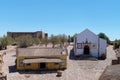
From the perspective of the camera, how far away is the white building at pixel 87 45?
6009 cm

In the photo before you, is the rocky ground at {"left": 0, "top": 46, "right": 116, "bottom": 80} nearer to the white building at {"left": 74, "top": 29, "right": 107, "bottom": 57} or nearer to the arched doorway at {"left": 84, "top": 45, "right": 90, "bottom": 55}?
the white building at {"left": 74, "top": 29, "right": 107, "bottom": 57}

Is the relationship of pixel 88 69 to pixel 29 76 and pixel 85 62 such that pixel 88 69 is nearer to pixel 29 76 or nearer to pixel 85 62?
pixel 85 62

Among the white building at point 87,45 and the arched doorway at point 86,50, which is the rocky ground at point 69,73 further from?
the arched doorway at point 86,50

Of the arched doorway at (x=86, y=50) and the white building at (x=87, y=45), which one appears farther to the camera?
the arched doorway at (x=86, y=50)

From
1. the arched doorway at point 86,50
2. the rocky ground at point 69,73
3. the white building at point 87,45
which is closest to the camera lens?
the rocky ground at point 69,73

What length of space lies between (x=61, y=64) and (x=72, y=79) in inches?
349

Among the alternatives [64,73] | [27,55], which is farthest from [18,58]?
[64,73]

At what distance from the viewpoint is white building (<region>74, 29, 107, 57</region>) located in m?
60.1

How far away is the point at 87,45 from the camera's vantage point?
6019 cm

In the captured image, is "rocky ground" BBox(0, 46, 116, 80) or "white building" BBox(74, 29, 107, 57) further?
"white building" BBox(74, 29, 107, 57)

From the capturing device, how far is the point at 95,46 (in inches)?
2378

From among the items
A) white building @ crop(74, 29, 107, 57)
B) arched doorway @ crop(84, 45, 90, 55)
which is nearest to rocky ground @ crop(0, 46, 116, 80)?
white building @ crop(74, 29, 107, 57)

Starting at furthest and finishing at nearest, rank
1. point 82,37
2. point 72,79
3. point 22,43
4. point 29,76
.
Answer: point 22,43 < point 82,37 < point 29,76 < point 72,79

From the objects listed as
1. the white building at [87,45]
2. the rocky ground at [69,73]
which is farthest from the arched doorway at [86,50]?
the rocky ground at [69,73]
